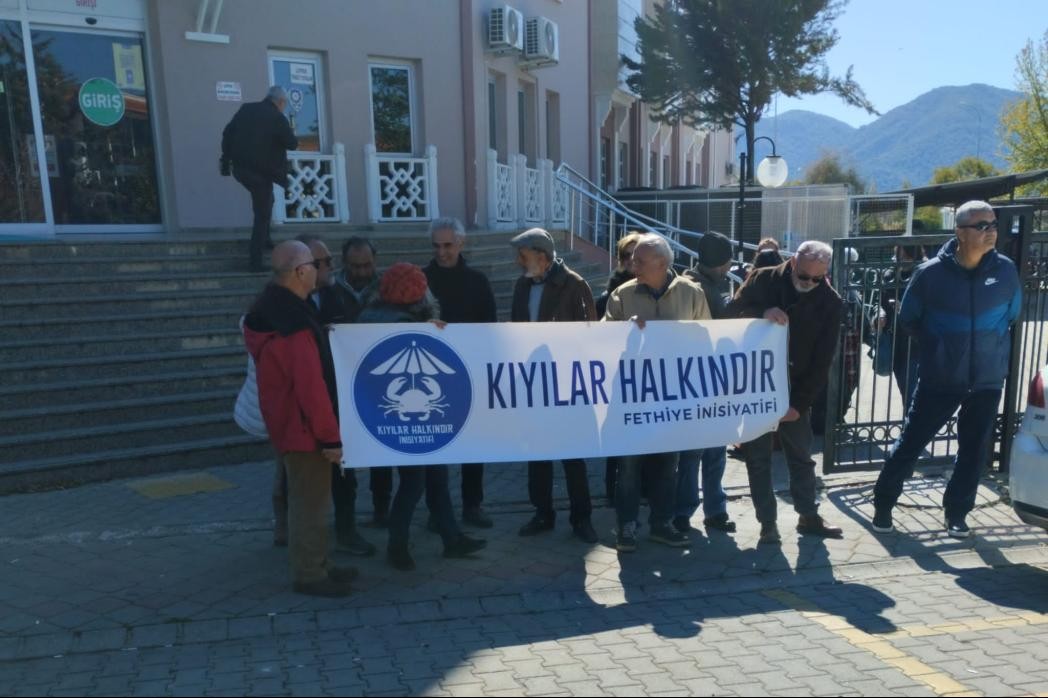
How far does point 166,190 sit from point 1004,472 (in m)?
9.96

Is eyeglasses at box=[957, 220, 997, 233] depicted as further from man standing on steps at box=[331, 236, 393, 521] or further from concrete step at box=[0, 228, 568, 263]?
A: concrete step at box=[0, 228, 568, 263]

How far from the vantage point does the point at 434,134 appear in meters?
12.4

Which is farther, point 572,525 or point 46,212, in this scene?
point 46,212

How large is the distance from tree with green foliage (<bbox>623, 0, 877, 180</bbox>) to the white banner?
18.8m

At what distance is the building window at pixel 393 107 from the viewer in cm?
1218

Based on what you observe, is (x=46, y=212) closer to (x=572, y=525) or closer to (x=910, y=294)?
(x=572, y=525)

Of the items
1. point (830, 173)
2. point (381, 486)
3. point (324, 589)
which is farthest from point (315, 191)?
point (830, 173)

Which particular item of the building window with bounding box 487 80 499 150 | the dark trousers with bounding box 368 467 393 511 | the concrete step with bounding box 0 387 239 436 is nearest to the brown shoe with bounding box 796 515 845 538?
the dark trousers with bounding box 368 467 393 511

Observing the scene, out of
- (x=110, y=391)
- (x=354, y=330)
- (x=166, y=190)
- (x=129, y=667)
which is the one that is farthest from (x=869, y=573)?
(x=166, y=190)

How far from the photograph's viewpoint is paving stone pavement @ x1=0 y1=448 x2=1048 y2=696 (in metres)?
3.54

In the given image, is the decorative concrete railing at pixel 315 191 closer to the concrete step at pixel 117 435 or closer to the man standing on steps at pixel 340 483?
the concrete step at pixel 117 435

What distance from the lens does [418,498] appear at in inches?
184

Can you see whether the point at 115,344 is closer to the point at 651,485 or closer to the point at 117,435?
the point at 117,435

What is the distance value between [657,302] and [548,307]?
0.69 metres
